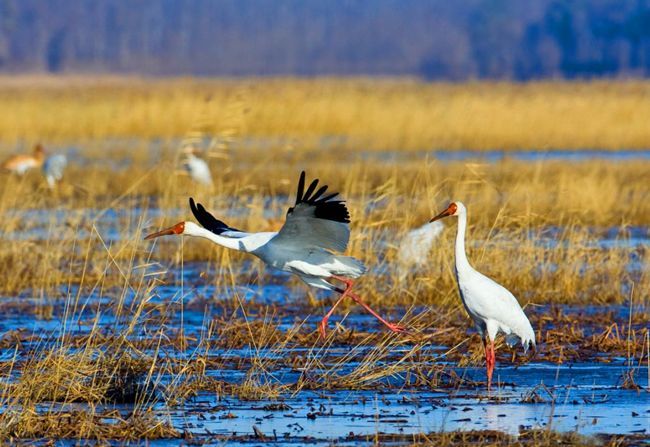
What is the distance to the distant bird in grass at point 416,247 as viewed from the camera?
11.1 metres

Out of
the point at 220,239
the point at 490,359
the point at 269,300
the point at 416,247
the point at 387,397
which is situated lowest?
the point at 269,300

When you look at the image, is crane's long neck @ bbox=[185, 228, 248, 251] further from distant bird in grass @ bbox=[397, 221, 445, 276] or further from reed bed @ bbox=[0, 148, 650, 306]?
distant bird in grass @ bbox=[397, 221, 445, 276]

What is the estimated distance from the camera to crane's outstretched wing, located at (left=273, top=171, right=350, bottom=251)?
823 centimetres

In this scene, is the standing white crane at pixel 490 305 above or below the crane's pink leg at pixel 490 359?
above

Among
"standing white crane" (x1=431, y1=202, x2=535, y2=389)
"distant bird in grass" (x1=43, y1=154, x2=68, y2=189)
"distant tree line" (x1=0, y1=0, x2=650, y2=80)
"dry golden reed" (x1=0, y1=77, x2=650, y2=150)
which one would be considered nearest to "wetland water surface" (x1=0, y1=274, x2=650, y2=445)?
"standing white crane" (x1=431, y1=202, x2=535, y2=389)

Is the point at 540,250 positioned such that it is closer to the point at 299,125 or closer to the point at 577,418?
the point at 577,418

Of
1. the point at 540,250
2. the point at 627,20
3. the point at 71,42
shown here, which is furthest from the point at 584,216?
the point at 71,42

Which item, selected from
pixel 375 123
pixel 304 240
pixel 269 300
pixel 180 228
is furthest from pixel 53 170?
pixel 304 240

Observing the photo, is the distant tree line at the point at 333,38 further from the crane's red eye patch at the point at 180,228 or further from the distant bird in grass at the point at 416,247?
the crane's red eye patch at the point at 180,228

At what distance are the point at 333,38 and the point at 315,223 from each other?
388ft

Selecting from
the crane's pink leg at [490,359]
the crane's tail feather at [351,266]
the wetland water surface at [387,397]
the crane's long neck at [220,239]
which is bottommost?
the wetland water surface at [387,397]

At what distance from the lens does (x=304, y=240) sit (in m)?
8.95

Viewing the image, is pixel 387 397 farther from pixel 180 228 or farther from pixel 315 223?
pixel 180 228

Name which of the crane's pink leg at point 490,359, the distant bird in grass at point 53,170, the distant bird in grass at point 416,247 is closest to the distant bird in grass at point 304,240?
the crane's pink leg at point 490,359
